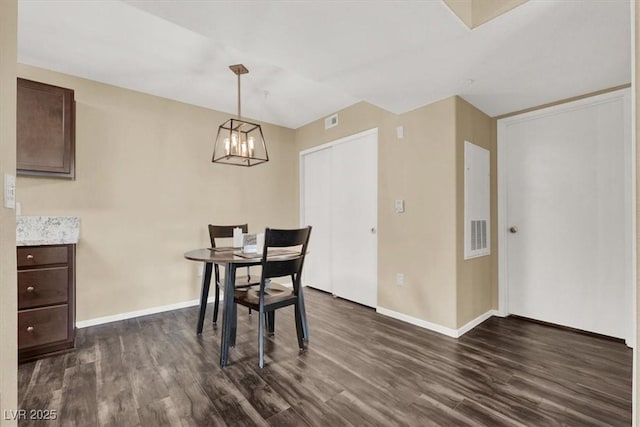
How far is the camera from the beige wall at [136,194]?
2742 millimetres

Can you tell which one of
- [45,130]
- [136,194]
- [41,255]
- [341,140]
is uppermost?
[341,140]

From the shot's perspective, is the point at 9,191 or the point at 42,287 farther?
the point at 42,287

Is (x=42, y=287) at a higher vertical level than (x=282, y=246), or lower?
lower

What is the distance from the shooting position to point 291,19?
158cm

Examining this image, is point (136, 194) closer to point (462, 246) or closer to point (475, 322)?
point (462, 246)

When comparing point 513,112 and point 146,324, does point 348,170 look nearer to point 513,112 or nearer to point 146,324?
point 513,112

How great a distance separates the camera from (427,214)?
2.73 meters

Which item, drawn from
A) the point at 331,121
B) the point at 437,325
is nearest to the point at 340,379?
the point at 437,325

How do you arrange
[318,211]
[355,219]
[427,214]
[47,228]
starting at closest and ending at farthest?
[47,228] → [427,214] → [355,219] → [318,211]

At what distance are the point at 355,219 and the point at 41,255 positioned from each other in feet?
9.45

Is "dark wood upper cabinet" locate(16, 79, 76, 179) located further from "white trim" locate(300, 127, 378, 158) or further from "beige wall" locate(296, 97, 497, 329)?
"beige wall" locate(296, 97, 497, 329)

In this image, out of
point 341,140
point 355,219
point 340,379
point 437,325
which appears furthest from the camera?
point 341,140

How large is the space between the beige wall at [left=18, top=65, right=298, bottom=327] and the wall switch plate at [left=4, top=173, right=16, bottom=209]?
2.11 metres

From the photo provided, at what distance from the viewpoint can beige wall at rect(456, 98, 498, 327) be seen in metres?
2.57
